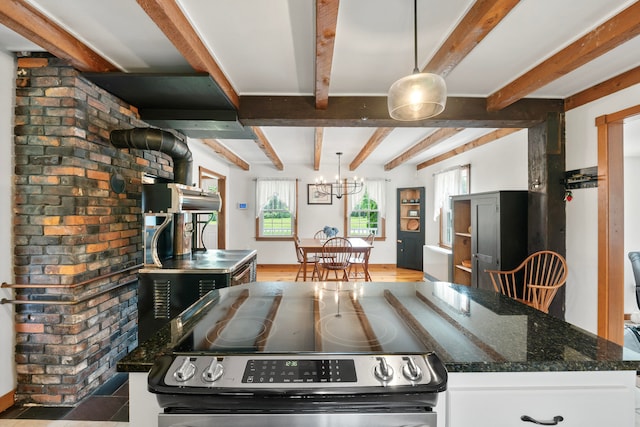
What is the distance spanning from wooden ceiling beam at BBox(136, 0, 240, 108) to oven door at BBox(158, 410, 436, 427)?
1681 millimetres

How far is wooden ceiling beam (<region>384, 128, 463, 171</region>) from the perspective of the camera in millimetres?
3649

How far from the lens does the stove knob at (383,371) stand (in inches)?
29.6

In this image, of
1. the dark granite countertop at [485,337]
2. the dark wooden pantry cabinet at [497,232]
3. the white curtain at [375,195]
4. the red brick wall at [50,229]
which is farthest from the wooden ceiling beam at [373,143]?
the red brick wall at [50,229]

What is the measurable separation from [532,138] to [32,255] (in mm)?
4320

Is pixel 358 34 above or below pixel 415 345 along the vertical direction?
above

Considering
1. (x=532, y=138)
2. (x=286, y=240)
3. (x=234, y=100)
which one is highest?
(x=234, y=100)

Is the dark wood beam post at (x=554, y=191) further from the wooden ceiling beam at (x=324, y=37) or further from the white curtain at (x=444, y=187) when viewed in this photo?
the wooden ceiling beam at (x=324, y=37)

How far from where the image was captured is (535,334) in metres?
1.01

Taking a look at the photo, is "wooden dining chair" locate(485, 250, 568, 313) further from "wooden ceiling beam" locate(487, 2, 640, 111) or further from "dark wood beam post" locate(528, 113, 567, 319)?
"wooden ceiling beam" locate(487, 2, 640, 111)

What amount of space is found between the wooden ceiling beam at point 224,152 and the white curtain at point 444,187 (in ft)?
12.5

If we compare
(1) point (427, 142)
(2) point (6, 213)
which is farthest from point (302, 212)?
(2) point (6, 213)

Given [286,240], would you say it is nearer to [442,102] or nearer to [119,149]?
[119,149]

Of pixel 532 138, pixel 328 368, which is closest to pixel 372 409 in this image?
pixel 328 368

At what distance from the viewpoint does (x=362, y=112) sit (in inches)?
103
